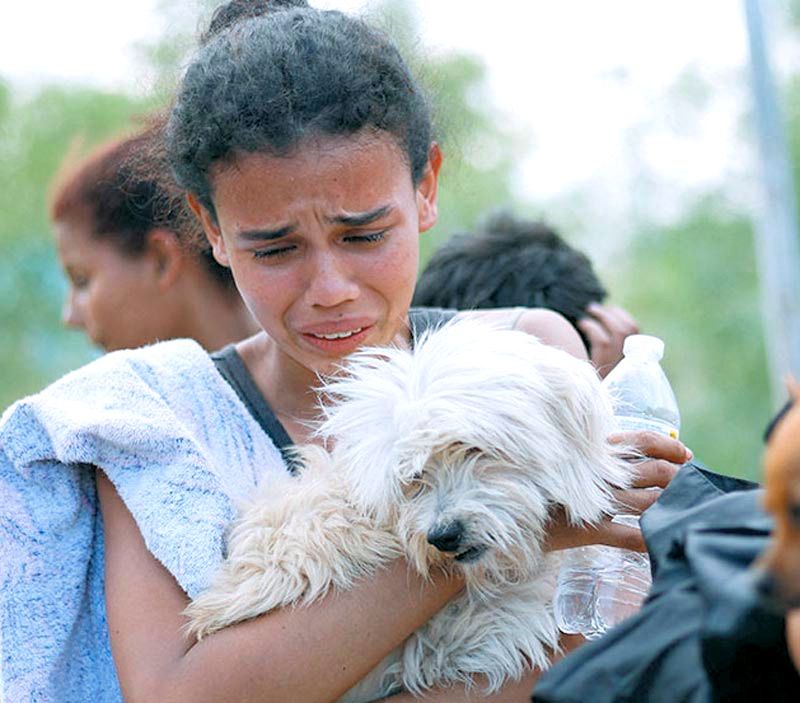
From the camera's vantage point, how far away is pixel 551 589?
2283 millimetres

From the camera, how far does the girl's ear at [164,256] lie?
13.3ft

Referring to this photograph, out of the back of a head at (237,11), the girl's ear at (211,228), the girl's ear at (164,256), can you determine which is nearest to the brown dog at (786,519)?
the girl's ear at (211,228)

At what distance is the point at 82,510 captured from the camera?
239 cm

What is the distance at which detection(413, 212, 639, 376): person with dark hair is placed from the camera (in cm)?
371

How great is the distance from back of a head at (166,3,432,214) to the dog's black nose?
2.66 feet

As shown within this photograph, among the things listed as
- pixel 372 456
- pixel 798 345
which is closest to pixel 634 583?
pixel 372 456

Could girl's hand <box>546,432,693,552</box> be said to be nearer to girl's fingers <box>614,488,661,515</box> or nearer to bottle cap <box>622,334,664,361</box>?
girl's fingers <box>614,488,661,515</box>

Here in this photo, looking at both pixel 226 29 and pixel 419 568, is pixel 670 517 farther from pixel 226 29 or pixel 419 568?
pixel 226 29

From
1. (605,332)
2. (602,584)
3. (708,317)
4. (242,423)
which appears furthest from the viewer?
(708,317)

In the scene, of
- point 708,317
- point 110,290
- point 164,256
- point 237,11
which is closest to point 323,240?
point 237,11

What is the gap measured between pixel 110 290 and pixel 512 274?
137 centimetres

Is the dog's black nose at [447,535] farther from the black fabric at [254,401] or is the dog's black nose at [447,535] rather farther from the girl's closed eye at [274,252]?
the girl's closed eye at [274,252]

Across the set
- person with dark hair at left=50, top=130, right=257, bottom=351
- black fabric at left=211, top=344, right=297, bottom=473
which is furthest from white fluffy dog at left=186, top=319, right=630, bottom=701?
person with dark hair at left=50, top=130, right=257, bottom=351

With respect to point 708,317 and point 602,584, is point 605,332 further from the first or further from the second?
point 708,317
